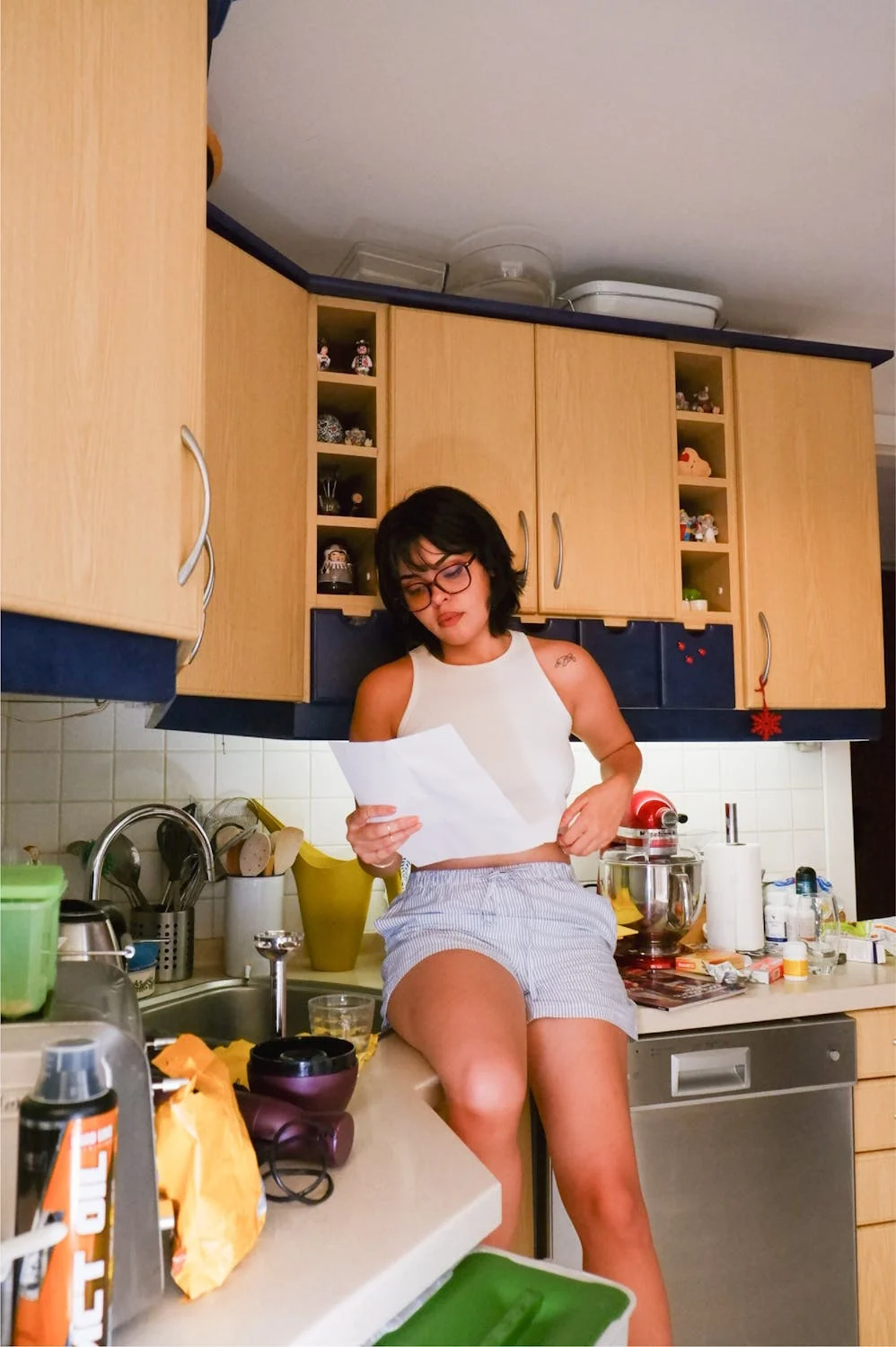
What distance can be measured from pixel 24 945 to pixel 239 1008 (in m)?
1.15

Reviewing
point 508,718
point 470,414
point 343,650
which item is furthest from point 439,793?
point 470,414

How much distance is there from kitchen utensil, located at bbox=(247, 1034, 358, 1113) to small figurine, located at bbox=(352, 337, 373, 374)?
1.40 m

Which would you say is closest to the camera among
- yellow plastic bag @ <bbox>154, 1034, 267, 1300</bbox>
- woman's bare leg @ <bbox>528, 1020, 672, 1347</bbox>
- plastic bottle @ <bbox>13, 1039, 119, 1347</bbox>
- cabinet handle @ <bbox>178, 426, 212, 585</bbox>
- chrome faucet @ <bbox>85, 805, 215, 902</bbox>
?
plastic bottle @ <bbox>13, 1039, 119, 1347</bbox>

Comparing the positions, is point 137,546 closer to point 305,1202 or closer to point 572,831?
point 305,1202

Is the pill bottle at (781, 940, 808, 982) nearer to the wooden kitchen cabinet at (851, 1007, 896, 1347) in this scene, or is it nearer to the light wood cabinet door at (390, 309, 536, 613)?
the wooden kitchen cabinet at (851, 1007, 896, 1347)

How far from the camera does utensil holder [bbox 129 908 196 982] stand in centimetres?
180

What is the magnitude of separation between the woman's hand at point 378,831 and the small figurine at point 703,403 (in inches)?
52.5

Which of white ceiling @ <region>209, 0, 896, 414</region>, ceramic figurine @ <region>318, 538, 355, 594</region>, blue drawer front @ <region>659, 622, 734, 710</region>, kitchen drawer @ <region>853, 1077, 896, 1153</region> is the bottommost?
kitchen drawer @ <region>853, 1077, 896, 1153</region>

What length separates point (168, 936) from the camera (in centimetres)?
181

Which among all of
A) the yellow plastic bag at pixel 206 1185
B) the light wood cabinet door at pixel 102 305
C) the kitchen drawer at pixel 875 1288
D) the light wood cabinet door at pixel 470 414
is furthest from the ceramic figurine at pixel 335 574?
the kitchen drawer at pixel 875 1288

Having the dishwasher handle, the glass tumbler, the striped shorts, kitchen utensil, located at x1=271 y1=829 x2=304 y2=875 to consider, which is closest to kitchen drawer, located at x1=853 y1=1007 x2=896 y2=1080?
the dishwasher handle

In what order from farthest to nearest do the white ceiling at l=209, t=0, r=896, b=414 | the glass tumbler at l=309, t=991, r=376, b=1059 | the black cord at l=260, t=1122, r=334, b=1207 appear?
the white ceiling at l=209, t=0, r=896, b=414 < the glass tumbler at l=309, t=991, r=376, b=1059 < the black cord at l=260, t=1122, r=334, b=1207

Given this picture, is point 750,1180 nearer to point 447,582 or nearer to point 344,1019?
point 344,1019

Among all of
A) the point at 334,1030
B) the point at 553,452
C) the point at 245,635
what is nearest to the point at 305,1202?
the point at 334,1030
